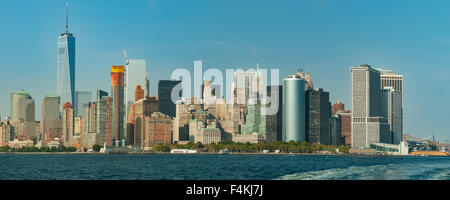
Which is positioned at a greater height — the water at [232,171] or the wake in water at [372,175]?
the wake in water at [372,175]

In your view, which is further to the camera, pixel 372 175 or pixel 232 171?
pixel 232 171

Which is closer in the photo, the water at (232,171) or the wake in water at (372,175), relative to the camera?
the wake in water at (372,175)

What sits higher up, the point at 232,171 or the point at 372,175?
the point at 372,175

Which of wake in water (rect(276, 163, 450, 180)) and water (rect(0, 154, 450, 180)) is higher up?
wake in water (rect(276, 163, 450, 180))

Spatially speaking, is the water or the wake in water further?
the water
